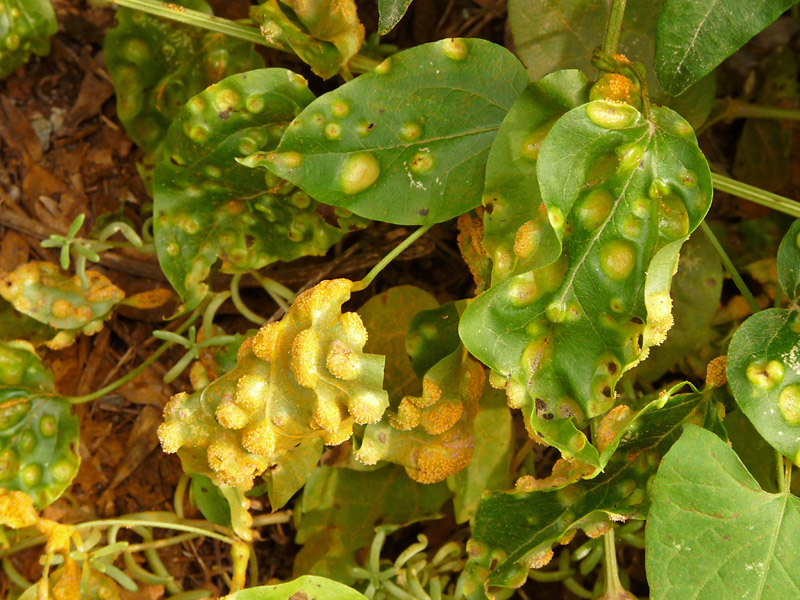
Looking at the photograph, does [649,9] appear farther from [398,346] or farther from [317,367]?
[317,367]

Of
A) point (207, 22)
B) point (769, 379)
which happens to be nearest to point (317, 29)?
point (207, 22)

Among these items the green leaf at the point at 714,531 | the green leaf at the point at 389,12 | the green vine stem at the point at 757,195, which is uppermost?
the green leaf at the point at 389,12

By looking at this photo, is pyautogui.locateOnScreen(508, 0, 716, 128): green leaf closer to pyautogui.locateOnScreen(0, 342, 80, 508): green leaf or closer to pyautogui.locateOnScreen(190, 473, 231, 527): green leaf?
pyautogui.locateOnScreen(190, 473, 231, 527): green leaf

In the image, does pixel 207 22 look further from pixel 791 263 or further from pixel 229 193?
pixel 791 263

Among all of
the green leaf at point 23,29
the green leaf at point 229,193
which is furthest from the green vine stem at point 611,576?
the green leaf at point 23,29

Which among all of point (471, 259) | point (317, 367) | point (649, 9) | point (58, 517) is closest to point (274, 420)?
point (317, 367)

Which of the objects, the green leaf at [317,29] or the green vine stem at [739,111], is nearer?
the green leaf at [317,29]

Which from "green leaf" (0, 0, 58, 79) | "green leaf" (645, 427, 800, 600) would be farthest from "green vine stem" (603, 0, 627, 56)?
"green leaf" (0, 0, 58, 79)

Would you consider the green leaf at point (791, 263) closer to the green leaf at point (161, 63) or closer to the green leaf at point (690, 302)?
the green leaf at point (690, 302)
